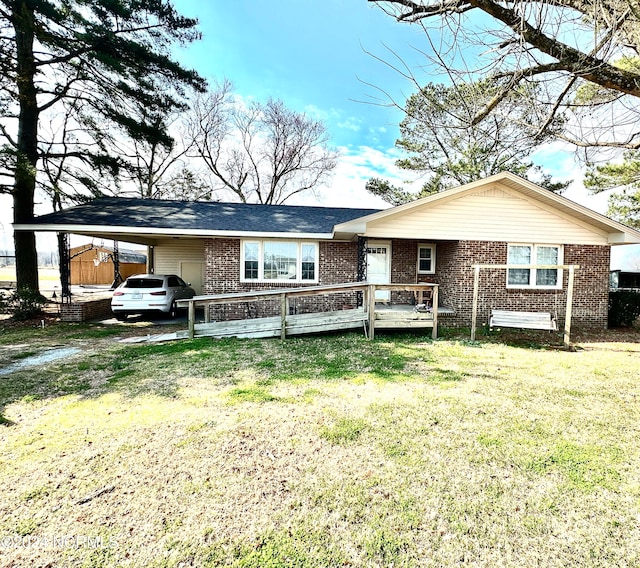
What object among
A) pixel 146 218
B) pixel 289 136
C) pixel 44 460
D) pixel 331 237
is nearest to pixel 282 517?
pixel 44 460

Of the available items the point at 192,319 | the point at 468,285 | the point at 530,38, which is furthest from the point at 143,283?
the point at 530,38

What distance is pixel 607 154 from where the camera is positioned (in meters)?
5.10

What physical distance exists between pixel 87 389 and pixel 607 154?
→ 8.49m

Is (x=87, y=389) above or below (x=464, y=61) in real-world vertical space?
below

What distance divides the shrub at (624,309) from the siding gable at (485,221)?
2804 millimetres

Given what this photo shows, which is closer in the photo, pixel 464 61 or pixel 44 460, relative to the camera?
pixel 44 460

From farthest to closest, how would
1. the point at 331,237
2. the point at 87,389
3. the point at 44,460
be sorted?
the point at 331,237, the point at 87,389, the point at 44,460

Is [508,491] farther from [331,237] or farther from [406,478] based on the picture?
[331,237]

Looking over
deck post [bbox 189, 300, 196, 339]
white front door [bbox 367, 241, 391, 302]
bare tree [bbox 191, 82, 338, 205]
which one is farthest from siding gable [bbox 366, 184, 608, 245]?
bare tree [bbox 191, 82, 338, 205]

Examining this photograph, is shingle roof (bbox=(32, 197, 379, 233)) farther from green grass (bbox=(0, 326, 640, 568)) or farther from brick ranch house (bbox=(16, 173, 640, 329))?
green grass (bbox=(0, 326, 640, 568))

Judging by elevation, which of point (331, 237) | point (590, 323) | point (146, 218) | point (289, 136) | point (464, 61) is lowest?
point (590, 323)

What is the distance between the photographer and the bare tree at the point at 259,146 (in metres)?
25.2

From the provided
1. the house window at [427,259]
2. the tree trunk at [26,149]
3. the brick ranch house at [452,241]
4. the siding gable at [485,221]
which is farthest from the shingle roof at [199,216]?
the house window at [427,259]

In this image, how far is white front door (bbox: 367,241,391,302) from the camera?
11.2 m
